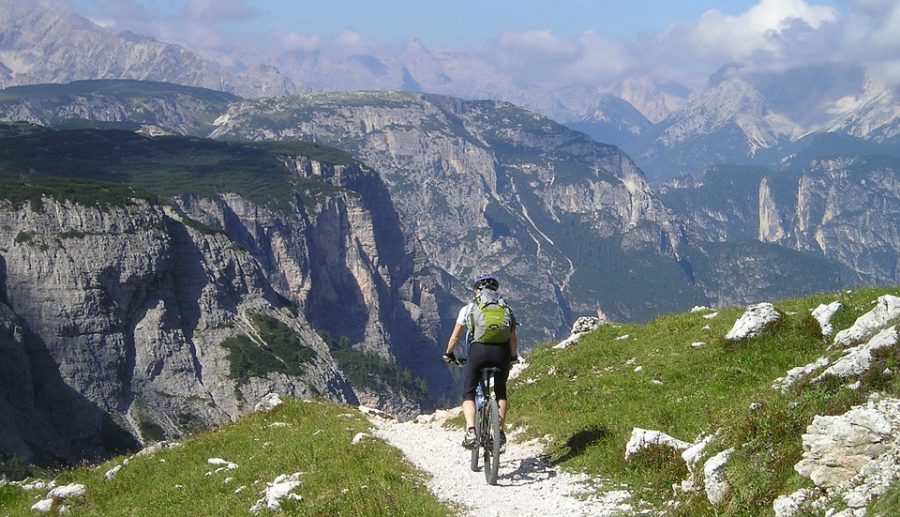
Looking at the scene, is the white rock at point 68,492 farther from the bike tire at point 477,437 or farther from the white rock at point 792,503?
the white rock at point 792,503

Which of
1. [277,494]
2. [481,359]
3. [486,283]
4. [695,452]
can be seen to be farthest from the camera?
[486,283]

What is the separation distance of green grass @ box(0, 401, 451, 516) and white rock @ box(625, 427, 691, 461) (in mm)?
4492

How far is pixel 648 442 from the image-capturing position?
18219 millimetres

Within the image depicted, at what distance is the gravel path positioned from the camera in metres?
16.7

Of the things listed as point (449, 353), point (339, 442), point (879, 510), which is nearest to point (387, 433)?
point (339, 442)

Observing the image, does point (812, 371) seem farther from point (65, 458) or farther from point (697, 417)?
point (65, 458)

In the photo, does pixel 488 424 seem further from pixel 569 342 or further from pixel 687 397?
pixel 569 342

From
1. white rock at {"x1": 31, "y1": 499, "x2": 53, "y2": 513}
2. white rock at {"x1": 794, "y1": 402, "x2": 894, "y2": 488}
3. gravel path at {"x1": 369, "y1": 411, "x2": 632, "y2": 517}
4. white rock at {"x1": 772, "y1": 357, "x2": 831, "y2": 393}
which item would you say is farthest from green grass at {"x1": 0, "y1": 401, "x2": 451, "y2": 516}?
white rock at {"x1": 772, "y1": 357, "x2": 831, "y2": 393}

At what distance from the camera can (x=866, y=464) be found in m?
12.2

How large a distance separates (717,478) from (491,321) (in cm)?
641

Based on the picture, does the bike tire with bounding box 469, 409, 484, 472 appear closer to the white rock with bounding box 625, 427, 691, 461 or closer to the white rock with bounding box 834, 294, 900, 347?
the white rock with bounding box 625, 427, 691, 461

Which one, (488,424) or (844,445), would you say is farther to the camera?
(488,424)

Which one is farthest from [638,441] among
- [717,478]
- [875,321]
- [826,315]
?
[826,315]

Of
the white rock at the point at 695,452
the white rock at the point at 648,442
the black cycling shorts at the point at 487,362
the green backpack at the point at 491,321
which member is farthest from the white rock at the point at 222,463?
the white rock at the point at 695,452
